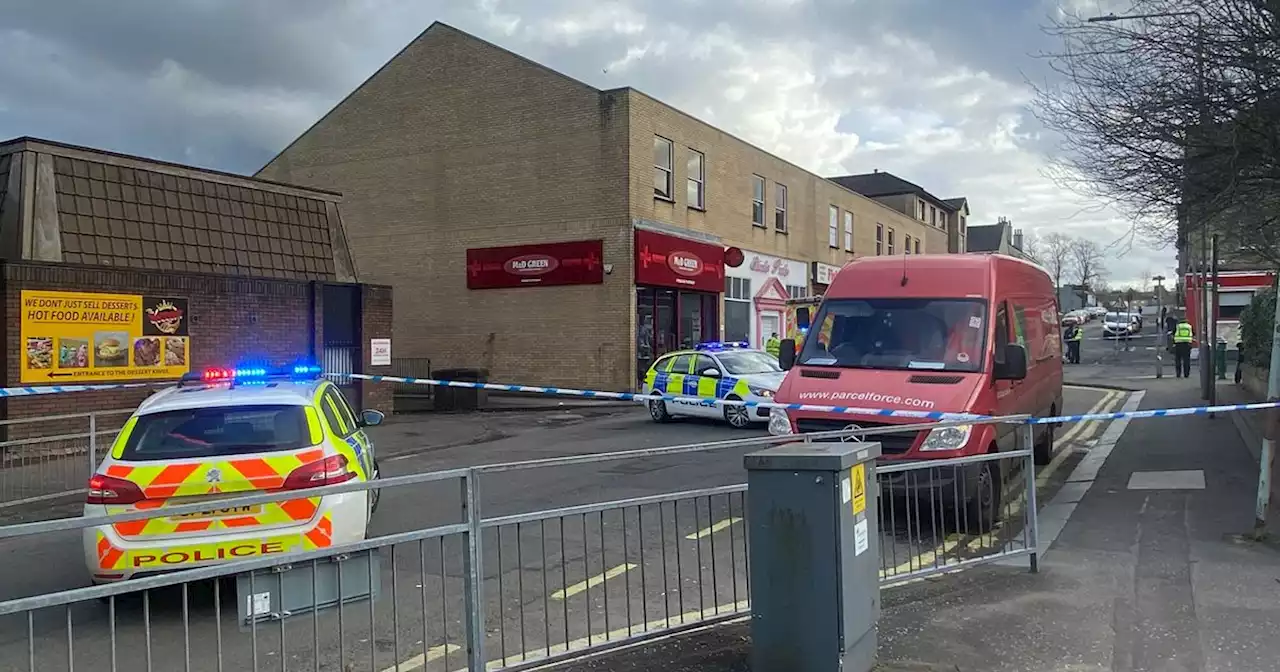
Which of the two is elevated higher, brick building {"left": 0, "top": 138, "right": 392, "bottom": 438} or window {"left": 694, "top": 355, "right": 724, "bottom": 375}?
brick building {"left": 0, "top": 138, "right": 392, "bottom": 438}

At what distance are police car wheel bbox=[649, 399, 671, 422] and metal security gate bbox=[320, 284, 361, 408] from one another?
6057mm

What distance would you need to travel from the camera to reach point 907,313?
31.4ft

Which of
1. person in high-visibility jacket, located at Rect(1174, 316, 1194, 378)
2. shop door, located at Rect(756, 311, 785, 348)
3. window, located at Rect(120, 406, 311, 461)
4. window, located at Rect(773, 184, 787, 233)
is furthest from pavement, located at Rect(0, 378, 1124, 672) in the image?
window, located at Rect(773, 184, 787, 233)

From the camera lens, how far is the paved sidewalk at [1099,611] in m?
5.02

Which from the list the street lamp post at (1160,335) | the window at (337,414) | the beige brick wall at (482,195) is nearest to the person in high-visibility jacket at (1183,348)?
the street lamp post at (1160,335)

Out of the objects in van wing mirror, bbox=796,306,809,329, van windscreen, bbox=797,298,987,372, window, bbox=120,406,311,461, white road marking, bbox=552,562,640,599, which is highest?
van wing mirror, bbox=796,306,809,329

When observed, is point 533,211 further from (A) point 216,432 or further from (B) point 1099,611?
(B) point 1099,611

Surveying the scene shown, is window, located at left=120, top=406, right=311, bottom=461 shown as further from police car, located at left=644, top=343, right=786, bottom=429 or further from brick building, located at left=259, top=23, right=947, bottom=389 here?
brick building, located at left=259, top=23, right=947, bottom=389

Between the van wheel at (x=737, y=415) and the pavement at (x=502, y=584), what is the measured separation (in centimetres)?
411

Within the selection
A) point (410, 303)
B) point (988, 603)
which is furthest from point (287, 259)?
point (988, 603)

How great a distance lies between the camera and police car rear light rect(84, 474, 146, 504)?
606 centimetres

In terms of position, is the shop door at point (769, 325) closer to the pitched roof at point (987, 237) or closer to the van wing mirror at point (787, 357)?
the van wing mirror at point (787, 357)

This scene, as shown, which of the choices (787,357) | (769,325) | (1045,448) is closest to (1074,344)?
(769,325)

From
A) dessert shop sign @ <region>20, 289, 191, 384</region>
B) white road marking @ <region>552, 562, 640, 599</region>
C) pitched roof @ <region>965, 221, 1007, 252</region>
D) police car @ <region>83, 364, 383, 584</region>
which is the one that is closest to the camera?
police car @ <region>83, 364, 383, 584</region>
